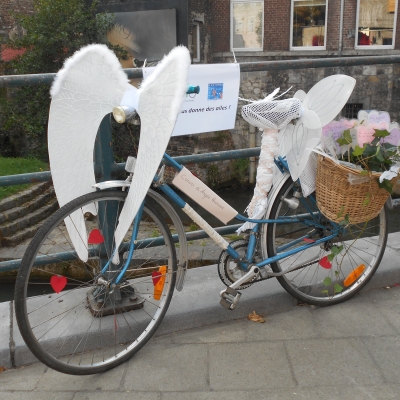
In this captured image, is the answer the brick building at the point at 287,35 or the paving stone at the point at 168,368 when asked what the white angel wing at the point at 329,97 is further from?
the brick building at the point at 287,35

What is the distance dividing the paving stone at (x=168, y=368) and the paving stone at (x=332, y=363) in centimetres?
43

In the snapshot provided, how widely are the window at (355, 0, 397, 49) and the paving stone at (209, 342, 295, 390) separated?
15.3 metres

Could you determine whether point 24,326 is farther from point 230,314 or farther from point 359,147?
point 359,147

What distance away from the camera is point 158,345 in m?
2.49

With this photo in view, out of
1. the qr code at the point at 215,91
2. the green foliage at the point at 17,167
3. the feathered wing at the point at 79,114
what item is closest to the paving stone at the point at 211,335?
the feathered wing at the point at 79,114

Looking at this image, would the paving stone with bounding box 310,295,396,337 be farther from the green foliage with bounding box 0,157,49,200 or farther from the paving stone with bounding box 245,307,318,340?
the green foliage with bounding box 0,157,49,200

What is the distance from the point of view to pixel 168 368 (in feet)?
7.54

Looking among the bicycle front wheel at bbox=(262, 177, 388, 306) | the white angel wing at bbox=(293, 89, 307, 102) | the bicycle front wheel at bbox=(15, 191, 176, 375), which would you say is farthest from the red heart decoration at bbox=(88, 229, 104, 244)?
the white angel wing at bbox=(293, 89, 307, 102)

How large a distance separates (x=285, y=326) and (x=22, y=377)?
1307 mm

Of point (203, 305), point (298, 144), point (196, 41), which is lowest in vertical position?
point (203, 305)

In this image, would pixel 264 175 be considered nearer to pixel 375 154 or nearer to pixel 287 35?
pixel 375 154

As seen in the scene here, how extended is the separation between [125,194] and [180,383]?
85cm

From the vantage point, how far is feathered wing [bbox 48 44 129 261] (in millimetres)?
2047

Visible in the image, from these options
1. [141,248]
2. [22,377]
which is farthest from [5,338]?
[141,248]
